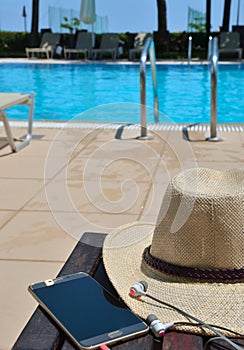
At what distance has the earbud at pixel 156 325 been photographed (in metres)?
1.31

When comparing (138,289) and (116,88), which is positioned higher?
(138,289)

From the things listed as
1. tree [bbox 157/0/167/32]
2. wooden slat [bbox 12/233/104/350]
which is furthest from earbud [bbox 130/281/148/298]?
tree [bbox 157/0/167/32]

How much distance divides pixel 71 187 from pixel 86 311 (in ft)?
8.94

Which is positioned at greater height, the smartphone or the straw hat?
the straw hat

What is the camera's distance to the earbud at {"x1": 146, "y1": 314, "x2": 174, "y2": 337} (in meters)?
1.31

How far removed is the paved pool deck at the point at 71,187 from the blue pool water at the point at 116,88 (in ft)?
3.41

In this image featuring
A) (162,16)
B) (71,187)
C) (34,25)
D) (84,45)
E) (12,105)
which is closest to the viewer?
(71,187)

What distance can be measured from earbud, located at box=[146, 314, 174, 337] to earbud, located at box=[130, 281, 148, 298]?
4.1 inches

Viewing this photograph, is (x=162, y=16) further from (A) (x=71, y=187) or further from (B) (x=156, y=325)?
(B) (x=156, y=325)

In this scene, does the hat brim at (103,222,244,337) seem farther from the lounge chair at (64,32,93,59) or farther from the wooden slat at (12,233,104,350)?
the lounge chair at (64,32,93,59)

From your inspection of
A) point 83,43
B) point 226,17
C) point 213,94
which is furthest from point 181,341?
point 226,17

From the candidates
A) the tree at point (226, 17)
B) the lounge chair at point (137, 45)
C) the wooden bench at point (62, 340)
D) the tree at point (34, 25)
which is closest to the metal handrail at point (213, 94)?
the wooden bench at point (62, 340)

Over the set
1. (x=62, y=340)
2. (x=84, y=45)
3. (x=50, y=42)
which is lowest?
(x=62, y=340)

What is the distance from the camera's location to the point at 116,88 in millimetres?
13211
